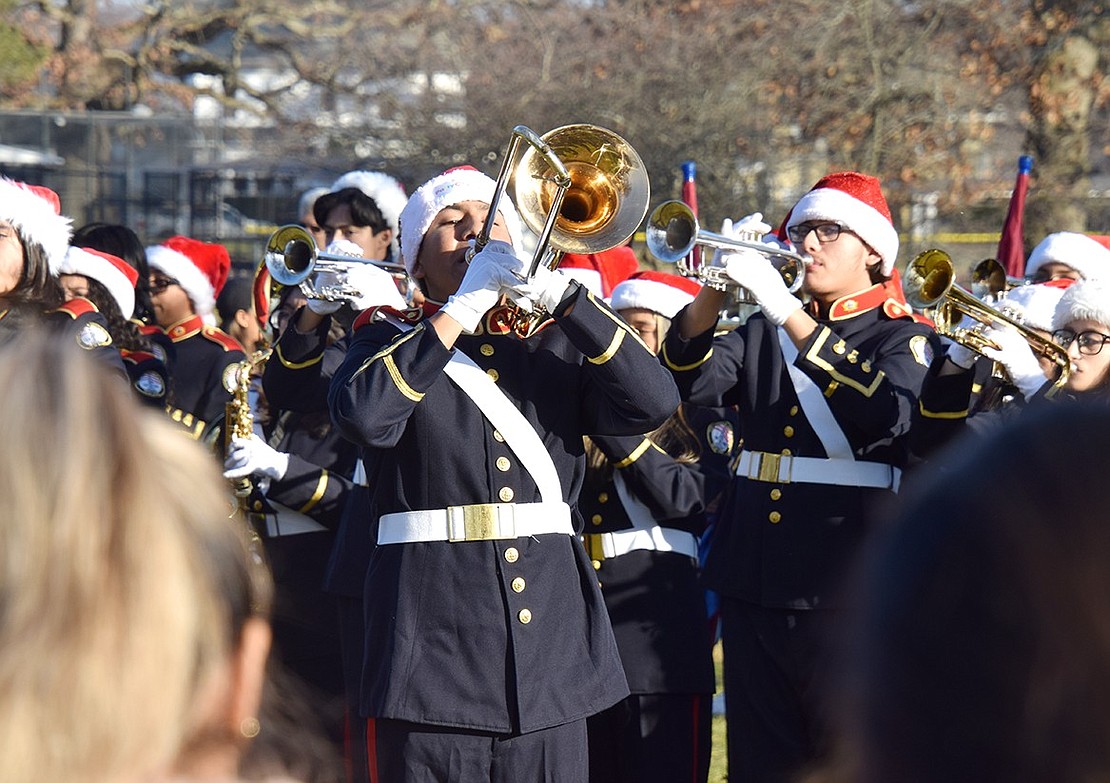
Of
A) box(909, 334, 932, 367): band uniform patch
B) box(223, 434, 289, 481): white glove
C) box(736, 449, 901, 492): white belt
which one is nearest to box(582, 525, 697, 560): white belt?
box(736, 449, 901, 492): white belt

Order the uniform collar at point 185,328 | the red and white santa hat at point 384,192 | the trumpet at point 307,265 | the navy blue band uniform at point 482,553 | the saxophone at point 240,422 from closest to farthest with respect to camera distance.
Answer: the navy blue band uniform at point 482,553, the trumpet at point 307,265, the saxophone at point 240,422, the red and white santa hat at point 384,192, the uniform collar at point 185,328

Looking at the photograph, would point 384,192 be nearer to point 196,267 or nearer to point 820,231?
point 196,267

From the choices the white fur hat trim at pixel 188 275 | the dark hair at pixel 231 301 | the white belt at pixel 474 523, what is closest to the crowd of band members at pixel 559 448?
the white belt at pixel 474 523

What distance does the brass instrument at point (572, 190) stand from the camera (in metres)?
3.69

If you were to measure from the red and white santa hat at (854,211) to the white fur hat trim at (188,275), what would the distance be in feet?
9.90

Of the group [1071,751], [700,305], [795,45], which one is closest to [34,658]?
[1071,751]

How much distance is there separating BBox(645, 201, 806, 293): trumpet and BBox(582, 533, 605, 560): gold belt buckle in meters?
0.88

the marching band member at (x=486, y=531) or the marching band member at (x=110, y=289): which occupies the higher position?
the marching band member at (x=110, y=289)

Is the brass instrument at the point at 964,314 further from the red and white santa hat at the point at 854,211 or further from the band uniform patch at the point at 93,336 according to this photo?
the band uniform patch at the point at 93,336

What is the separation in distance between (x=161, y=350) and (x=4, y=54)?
471 inches

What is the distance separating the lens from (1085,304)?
4.68 metres

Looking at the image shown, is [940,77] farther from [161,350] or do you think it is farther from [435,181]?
[435,181]

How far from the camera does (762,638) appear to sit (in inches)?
181

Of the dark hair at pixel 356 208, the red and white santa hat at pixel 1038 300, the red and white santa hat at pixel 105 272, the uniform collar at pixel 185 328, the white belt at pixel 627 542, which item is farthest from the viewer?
the uniform collar at pixel 185 328
